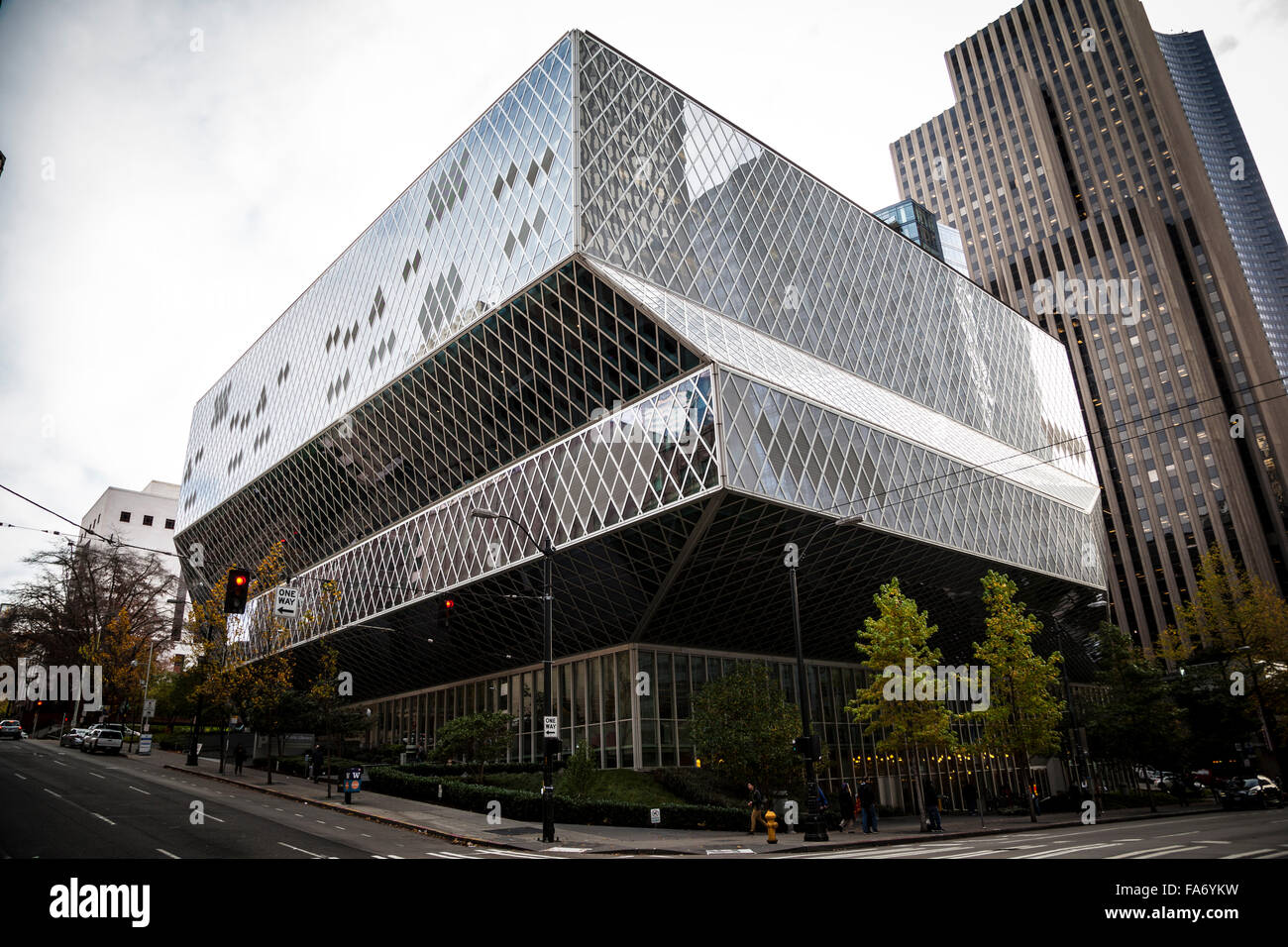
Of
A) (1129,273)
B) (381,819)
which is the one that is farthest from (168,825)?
(1129,273)

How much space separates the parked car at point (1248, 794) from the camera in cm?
3919

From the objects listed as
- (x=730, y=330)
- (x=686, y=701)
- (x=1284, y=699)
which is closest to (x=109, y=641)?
(x=686, y=701)

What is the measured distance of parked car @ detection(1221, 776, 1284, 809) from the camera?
39.2m

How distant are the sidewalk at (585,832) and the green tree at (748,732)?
2704 millimetres

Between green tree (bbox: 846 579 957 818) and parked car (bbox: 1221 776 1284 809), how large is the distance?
16.8 meters

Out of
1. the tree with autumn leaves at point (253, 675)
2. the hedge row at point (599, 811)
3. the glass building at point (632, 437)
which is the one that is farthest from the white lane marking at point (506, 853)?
the tree with autumn leaves at point (253, 675)

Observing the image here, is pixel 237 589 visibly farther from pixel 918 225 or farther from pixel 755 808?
pixel 918 225

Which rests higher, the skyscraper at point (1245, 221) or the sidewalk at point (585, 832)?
the skyscraper at point (1245, 221)

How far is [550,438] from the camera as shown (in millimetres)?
42156

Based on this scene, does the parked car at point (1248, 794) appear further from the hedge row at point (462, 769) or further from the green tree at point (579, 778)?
the hedge row at point (462, 769)

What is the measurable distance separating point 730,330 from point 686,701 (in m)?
19.1

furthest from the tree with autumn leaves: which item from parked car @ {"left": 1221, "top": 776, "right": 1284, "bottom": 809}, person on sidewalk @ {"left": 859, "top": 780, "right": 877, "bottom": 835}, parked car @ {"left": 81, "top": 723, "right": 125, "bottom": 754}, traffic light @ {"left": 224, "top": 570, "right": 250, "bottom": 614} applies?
parked car @ {"left": 1221, "top": 776, "right": 1284, "bottom": 809}
